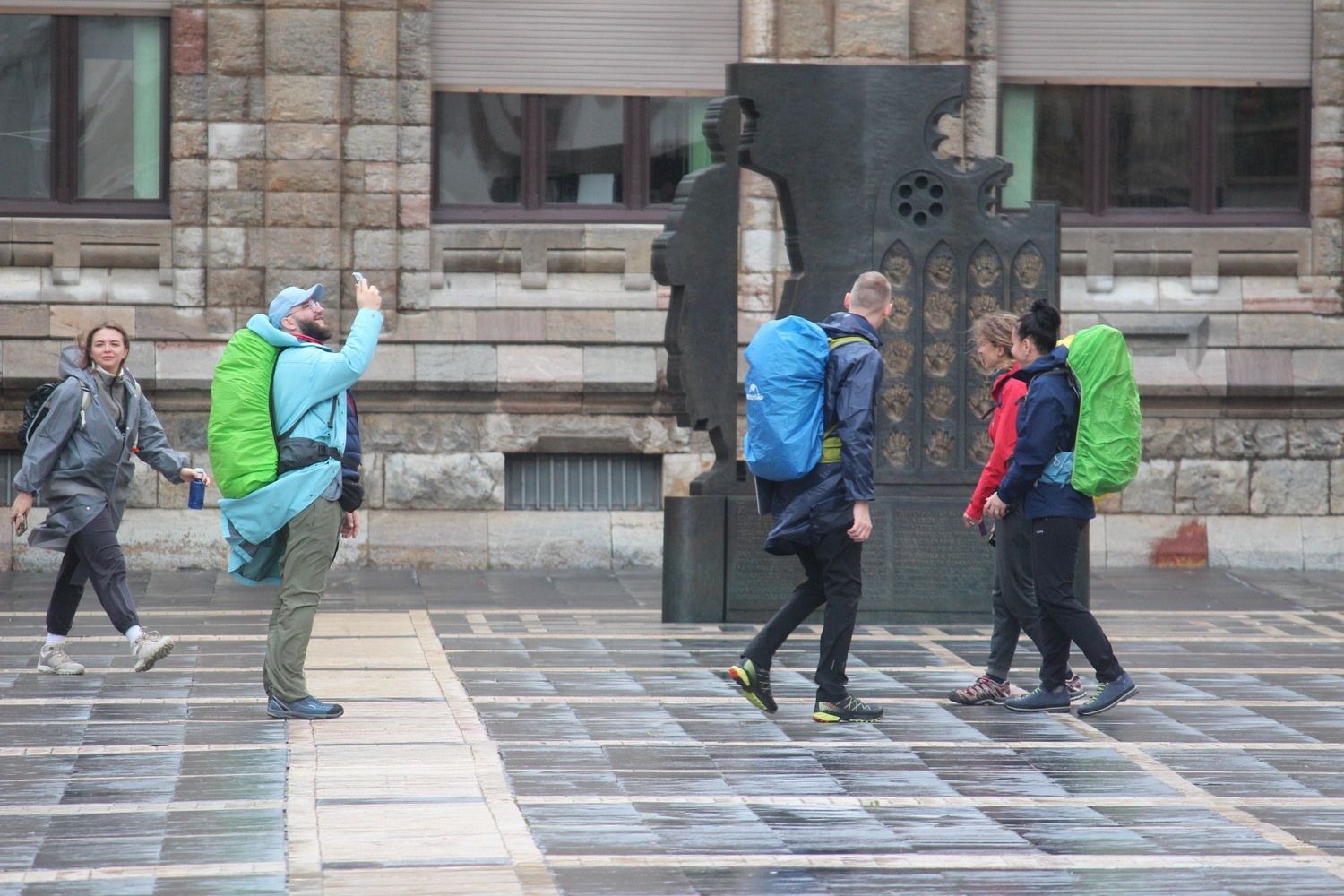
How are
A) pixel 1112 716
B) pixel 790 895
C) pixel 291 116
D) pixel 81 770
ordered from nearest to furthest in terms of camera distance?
pixel 790 895 < pixel 81 770 < pixel 1112 716 < pixel 291 116

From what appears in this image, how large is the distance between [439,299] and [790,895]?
10190mm

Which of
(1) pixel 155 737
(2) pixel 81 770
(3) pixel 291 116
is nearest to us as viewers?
(2) pixel 81 770

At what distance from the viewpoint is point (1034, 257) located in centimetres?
1156

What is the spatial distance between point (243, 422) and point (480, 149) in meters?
→ 7.79

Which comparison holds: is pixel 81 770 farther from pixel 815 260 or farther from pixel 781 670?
pixel 815 260

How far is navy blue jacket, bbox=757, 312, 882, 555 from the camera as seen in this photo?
315 inches

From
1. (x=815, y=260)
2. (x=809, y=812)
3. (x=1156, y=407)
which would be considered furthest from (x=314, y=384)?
(x=1156, y=407)

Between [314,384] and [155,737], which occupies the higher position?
[314,384]

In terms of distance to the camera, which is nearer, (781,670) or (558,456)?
(781,670)

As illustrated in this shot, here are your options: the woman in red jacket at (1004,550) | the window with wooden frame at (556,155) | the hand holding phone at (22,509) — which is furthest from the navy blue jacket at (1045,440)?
the window with wooden frame at (556,155)

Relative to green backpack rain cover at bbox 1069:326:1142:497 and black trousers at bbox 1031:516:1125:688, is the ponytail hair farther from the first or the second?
black trousers at bbox 1031:516:1125:688

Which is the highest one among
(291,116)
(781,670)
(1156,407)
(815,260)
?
(291,116)

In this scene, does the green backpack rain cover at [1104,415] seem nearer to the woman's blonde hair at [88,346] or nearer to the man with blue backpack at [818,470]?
the man with blue backpack at [818,470]

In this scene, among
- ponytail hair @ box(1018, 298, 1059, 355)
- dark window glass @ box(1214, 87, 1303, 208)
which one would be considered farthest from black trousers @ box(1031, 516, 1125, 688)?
dark window glass @ box(1214, 87, 1303, 208)
